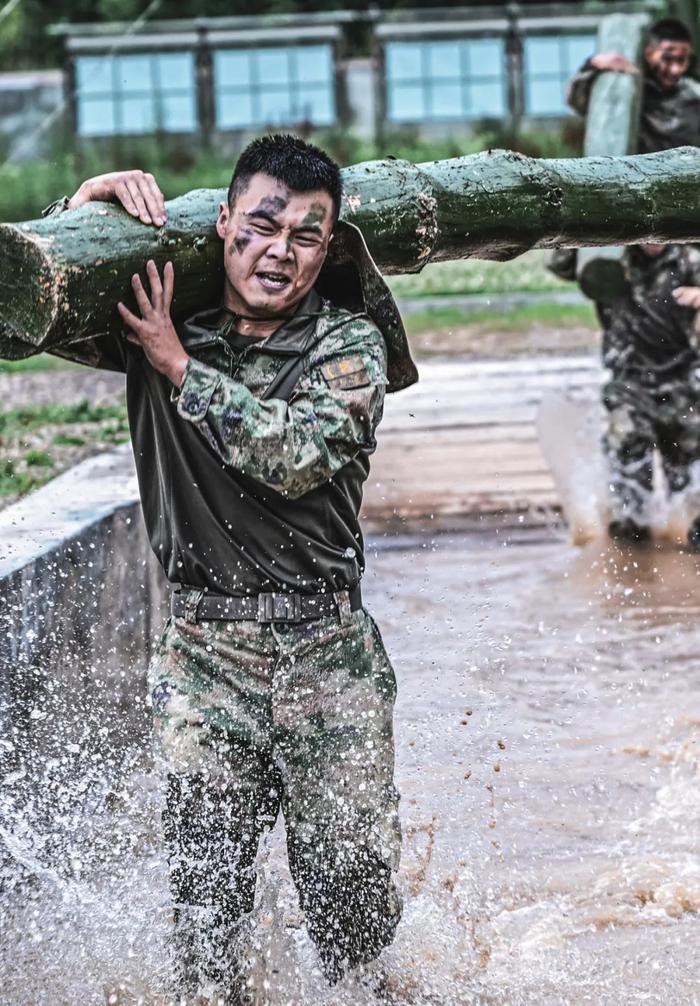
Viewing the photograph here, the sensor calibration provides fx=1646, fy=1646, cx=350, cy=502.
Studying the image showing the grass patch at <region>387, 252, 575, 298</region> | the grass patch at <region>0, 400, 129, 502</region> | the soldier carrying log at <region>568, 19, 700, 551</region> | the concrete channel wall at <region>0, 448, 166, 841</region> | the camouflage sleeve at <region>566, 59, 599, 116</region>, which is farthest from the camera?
the grass patch at <region>387, 252, 575, 298</region>

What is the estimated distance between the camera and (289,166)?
11.2 ft

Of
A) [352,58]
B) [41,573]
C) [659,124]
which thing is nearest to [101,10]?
[352,58]

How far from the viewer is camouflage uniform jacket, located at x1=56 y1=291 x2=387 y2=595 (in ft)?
11.2

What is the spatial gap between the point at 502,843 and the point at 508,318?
48.7 feet

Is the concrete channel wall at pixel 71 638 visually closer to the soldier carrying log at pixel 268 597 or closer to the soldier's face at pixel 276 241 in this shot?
the soldier carrying log at pixel 268 597

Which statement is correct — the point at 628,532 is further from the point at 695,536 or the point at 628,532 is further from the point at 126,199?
the point at 126,199

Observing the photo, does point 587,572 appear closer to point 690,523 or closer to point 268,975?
point 690,523

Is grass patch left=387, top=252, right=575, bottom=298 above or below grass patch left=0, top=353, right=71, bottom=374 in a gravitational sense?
below

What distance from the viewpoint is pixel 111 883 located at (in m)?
4.51

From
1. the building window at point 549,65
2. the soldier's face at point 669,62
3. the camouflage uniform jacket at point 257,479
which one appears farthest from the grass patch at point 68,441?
the building window at point 549,65

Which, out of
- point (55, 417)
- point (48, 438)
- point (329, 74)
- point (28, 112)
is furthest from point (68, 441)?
point (28, 112)

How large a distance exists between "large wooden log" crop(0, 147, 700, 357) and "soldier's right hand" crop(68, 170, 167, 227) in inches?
1.0

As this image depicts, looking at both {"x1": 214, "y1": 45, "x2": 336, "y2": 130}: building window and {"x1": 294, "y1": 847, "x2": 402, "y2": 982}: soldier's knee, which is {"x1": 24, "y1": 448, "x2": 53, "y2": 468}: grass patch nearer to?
{"x1": 294, "y1": 847, "x2": 402, "y2": 982}: soldier's knee

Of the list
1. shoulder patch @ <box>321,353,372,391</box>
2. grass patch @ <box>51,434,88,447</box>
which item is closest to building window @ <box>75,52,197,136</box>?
grass patch @ <box>51,434,88,447</box>
